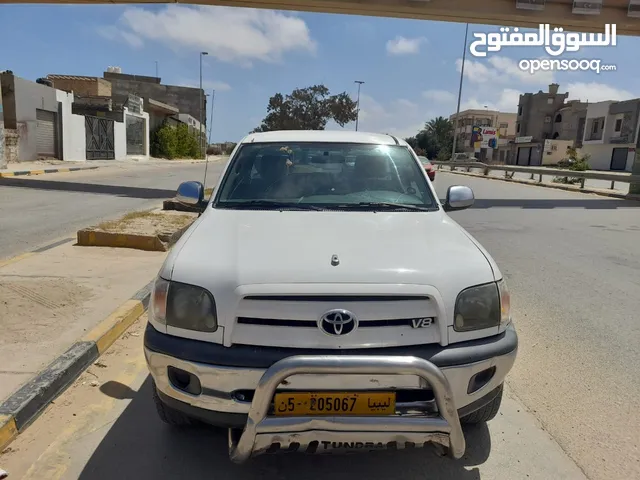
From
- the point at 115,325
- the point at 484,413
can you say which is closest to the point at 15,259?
the point at 115,325

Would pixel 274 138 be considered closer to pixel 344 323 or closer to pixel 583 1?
pixel 344 323

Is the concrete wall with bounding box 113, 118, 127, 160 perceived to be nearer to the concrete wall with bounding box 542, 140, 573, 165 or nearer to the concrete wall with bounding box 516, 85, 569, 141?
the concrete wall with bounding box 542, 140, 573, 165

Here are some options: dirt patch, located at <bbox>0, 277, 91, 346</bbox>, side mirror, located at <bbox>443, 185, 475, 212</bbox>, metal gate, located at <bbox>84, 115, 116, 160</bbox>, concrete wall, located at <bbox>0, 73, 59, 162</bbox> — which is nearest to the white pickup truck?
side mirror, located at <bbox>443, 185, 475, 212</bbox>

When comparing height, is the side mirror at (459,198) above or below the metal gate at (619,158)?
below

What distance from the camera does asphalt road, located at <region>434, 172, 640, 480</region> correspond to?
2.89m

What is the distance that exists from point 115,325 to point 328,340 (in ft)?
8.57

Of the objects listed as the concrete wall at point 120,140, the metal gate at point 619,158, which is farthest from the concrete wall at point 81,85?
the metal gate at point 619,158

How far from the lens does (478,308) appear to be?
2.37m

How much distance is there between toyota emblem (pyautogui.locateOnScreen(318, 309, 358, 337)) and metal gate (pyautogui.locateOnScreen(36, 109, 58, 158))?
2643 cm

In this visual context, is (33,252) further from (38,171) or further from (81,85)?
(81,85)

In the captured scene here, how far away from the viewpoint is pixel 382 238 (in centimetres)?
271

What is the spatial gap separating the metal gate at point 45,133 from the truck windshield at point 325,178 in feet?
80.9

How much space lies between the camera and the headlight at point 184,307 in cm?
227

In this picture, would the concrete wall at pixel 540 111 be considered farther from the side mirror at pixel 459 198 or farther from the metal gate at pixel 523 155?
the side mirror at pixel 459 198
